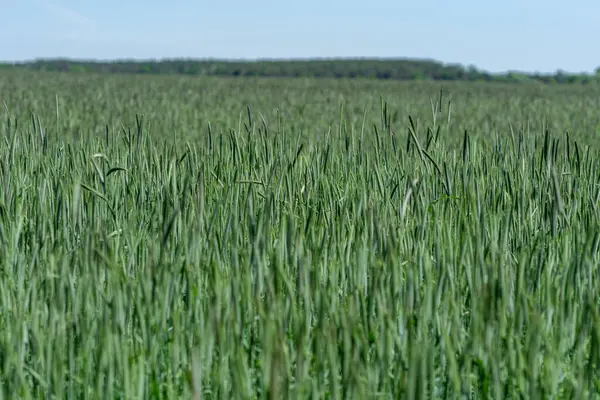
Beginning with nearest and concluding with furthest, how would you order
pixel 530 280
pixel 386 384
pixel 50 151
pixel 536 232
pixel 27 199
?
pixel 386 384, pixel 530 280, pixel 536 232, pixel 27 199, pixel 50 151

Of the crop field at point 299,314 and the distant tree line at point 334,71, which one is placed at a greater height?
the crop field at point 299,314

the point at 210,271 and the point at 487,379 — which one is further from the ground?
the point at 210,271

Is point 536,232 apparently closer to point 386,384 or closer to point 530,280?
point 530,280

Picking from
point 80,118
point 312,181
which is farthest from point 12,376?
point 80,118

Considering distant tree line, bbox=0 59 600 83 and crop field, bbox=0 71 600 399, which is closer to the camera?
crop field, bbox=0 71 600 399

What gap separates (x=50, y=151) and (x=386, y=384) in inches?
99.9

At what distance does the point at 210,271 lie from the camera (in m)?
1.56

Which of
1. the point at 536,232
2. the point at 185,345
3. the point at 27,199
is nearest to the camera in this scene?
the point at 185,345

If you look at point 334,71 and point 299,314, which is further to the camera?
point 334,71

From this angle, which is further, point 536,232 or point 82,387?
point 536,232

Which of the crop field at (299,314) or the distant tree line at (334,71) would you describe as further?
the distant tree line at (334,71)

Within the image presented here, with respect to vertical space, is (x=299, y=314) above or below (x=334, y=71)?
above

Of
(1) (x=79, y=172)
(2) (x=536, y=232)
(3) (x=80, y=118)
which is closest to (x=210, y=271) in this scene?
(2) (x=536, y=232)

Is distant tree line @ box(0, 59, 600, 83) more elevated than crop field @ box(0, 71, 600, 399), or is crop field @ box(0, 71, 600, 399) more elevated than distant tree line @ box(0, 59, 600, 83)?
crop field @ box(0, 71, 600, 399)
